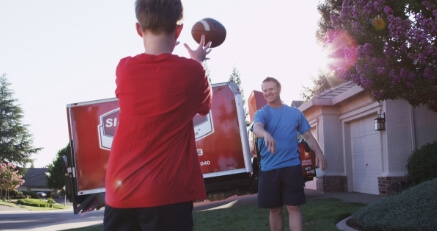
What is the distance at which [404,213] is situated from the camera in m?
6.07

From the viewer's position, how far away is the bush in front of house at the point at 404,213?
573 centimetres

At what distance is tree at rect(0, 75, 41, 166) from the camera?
57156mm

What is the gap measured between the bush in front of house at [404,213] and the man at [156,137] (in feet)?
14.3

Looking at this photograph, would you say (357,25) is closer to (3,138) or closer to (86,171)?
(86,171)

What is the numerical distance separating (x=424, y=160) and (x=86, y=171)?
7490 millimetres

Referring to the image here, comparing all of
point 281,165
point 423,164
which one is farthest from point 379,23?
point 281,165

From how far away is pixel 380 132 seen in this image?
12.8 metres

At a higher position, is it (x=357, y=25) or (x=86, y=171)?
(x=357, y=25)

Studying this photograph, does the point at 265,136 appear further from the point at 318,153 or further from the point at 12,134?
the point at 12,134

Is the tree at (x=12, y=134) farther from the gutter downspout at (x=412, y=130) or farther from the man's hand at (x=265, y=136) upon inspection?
the man's hand at (x=265, y=136)

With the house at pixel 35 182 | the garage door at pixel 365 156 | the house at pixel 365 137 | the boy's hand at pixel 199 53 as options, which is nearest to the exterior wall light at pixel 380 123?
the house at pixel 365 137

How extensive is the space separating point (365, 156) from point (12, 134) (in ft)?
171

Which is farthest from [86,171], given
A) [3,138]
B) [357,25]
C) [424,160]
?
[3,138]

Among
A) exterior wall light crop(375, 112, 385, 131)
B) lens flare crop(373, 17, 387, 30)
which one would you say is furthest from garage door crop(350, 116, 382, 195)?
lens flare crop(373, 17, 387, 30)
